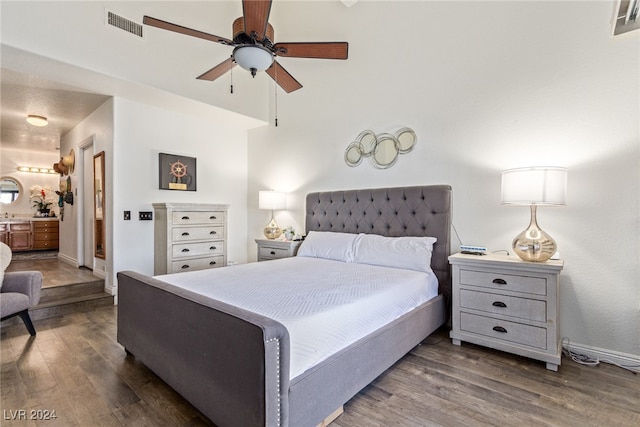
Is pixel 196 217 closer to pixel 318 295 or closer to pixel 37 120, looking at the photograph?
pixel 318 295

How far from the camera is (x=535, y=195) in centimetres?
208

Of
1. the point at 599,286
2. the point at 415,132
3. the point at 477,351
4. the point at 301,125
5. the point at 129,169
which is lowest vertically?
the point at 477,351

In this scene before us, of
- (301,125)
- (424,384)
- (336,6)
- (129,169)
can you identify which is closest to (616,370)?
(424,384)

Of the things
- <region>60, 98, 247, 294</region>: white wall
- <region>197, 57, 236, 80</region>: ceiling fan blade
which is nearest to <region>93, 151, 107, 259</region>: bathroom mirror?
<region>60, 98, 247, 294</region>: white wall

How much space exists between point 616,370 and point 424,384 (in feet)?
4.57

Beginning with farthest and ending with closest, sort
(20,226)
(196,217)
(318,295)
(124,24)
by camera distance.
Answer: (20,226) < (196,217) < (124,24) < (318,295)

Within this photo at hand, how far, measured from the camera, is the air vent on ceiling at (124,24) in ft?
10.0

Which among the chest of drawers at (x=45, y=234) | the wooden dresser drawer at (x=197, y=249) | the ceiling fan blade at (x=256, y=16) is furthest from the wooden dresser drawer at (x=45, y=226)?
the ceiling fan blade at (x=256, y=16)

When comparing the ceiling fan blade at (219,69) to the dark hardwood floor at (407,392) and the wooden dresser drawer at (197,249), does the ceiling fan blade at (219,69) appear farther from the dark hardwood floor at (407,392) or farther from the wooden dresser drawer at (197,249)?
the dark hardwood floor at (407,392)

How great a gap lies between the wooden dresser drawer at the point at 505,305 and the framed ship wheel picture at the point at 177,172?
3.72 meters

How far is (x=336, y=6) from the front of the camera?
12.2 feet

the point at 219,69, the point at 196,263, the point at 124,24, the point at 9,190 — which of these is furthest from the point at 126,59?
the point at 9,190

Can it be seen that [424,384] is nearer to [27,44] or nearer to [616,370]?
[616,370]

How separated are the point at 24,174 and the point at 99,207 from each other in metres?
4.99
